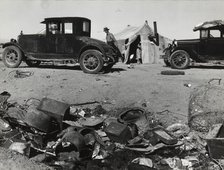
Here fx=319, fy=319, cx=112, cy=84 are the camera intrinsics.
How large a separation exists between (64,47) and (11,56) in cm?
208

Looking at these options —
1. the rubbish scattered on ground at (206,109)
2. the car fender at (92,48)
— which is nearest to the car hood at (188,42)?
the car fender at (92,48)

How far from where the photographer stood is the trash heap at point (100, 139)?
17.6 ft

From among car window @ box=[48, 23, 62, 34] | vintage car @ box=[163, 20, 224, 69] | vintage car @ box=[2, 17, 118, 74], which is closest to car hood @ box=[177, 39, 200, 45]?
vintage car @ box=[163, 20, 224, 69]

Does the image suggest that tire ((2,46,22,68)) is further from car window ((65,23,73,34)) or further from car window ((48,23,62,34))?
car window ((65,23,73,34))

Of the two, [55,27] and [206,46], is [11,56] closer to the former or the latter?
[55,27]

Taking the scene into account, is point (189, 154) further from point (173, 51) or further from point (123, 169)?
point (173, 51)

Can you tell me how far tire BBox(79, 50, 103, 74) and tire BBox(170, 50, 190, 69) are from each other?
13.1ft

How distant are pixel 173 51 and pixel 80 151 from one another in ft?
29.3

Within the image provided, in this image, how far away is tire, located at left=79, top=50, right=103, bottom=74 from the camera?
10328 mm

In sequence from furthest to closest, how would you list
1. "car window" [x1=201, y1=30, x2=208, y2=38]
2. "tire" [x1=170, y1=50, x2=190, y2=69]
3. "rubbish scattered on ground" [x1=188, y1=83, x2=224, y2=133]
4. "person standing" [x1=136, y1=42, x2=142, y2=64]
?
1. "person standing" [x1=136, y1=42, x2=142, y2=64]
2. "car window" [x1=201, y1=30, x2=208, y2=38]
3. "tire" [x1=170, y1=50, x2=190, y2=69]
4. "rubbish scattered on ground" [x1=188, y1=83, x2=224, y2=133]

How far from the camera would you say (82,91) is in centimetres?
844

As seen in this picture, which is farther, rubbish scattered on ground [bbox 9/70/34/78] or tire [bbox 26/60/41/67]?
tire [bbox 26/60/41/67]

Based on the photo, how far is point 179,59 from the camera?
13172mm

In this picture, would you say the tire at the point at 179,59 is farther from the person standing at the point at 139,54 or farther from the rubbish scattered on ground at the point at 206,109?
the rubbish scattered on ground at the point at 206,109
